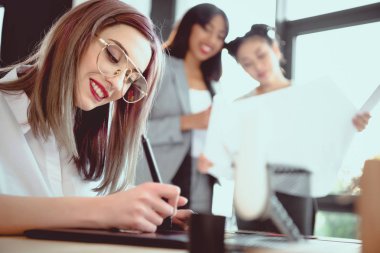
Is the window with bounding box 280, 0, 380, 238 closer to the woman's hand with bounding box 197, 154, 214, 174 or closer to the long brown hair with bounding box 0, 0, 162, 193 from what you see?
the woman's hand with bounding box 197, 154, 214, 174

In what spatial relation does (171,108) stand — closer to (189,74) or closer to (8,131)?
(189,74)

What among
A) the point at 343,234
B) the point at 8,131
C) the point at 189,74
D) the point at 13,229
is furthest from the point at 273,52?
the point at 13,229

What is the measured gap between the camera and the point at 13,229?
608 millimetres

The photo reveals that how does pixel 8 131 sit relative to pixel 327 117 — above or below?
below

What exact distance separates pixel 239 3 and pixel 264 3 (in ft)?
0.44

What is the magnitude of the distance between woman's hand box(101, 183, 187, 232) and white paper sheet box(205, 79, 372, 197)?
3.19ft

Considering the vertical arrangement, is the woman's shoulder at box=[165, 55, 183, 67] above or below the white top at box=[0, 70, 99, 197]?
above

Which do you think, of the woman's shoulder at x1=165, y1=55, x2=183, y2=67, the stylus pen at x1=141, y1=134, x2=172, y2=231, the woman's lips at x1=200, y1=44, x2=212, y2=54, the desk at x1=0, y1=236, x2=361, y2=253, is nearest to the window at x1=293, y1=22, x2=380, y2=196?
the woman's lips at x1=200, y1=44, x2=212, y2=54

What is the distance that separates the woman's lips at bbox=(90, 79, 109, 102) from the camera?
97 cm

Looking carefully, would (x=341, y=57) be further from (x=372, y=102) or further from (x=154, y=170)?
(x=154, y=170)

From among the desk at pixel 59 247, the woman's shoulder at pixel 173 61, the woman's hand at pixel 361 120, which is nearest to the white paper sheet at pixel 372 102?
the woman's hand at pixel 361 120

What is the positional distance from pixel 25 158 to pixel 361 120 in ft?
4.30

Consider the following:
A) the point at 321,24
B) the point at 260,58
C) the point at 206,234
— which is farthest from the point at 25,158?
the point at 321,24

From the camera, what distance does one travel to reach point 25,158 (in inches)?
32.5
